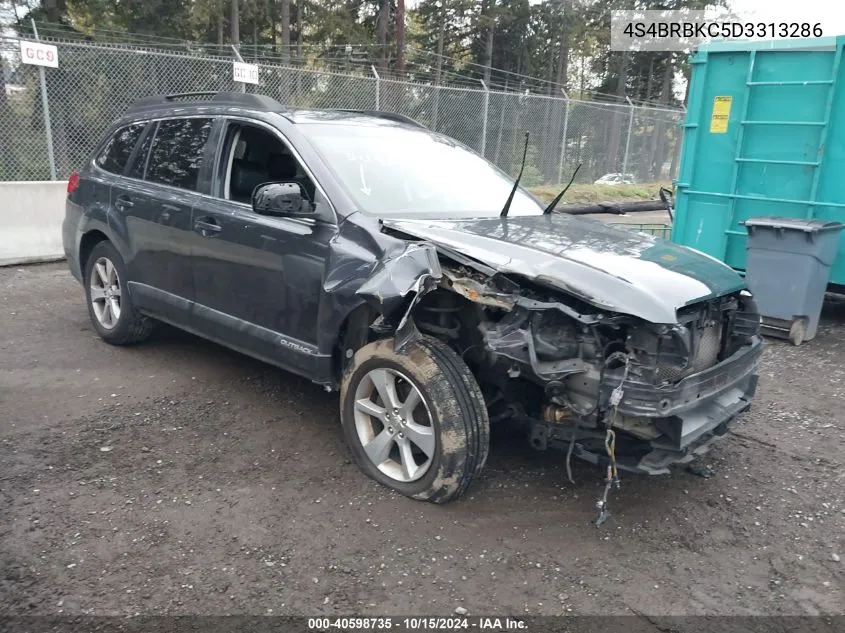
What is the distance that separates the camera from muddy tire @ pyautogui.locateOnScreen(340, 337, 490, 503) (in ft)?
10.3

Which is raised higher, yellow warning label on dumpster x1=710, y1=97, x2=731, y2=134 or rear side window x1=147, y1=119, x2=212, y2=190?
yellow warning label on dumpster x1=710, y1=97, x2=731, y2=134

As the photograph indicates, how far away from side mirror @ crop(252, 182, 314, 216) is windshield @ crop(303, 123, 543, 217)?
261mm

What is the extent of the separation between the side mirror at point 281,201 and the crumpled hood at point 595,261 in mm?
516

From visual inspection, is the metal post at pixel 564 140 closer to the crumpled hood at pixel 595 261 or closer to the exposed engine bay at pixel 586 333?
the crumpled hood at pixel 595 261

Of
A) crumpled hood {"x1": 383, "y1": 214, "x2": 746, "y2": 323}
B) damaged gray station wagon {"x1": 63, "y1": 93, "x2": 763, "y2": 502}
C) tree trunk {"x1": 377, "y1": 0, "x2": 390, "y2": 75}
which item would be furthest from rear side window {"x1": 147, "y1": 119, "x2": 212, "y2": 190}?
tree trunk {"x1": 377, "y1": 0, "x2": 390, "y2": 75}

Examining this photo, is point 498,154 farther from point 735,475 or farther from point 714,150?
point 735,475

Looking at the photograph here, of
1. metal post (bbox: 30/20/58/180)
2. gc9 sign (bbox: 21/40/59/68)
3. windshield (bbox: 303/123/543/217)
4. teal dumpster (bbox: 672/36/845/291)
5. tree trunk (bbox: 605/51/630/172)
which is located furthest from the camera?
tree trunk (bbox: 605/51/630/172)

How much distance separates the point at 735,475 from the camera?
12.5 feet

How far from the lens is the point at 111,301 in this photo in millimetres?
5410

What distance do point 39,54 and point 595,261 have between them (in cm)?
876

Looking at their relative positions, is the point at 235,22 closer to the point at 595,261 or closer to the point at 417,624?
the point at 595,261

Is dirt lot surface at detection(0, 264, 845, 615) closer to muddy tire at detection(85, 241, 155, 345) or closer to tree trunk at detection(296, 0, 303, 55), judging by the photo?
muddy tire at detection(85, 241, 155, 345)

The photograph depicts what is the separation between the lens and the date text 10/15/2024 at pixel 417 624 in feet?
8.36

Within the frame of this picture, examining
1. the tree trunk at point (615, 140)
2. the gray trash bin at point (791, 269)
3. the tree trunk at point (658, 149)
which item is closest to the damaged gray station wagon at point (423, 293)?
the gray trash bin at point (791, 269)
